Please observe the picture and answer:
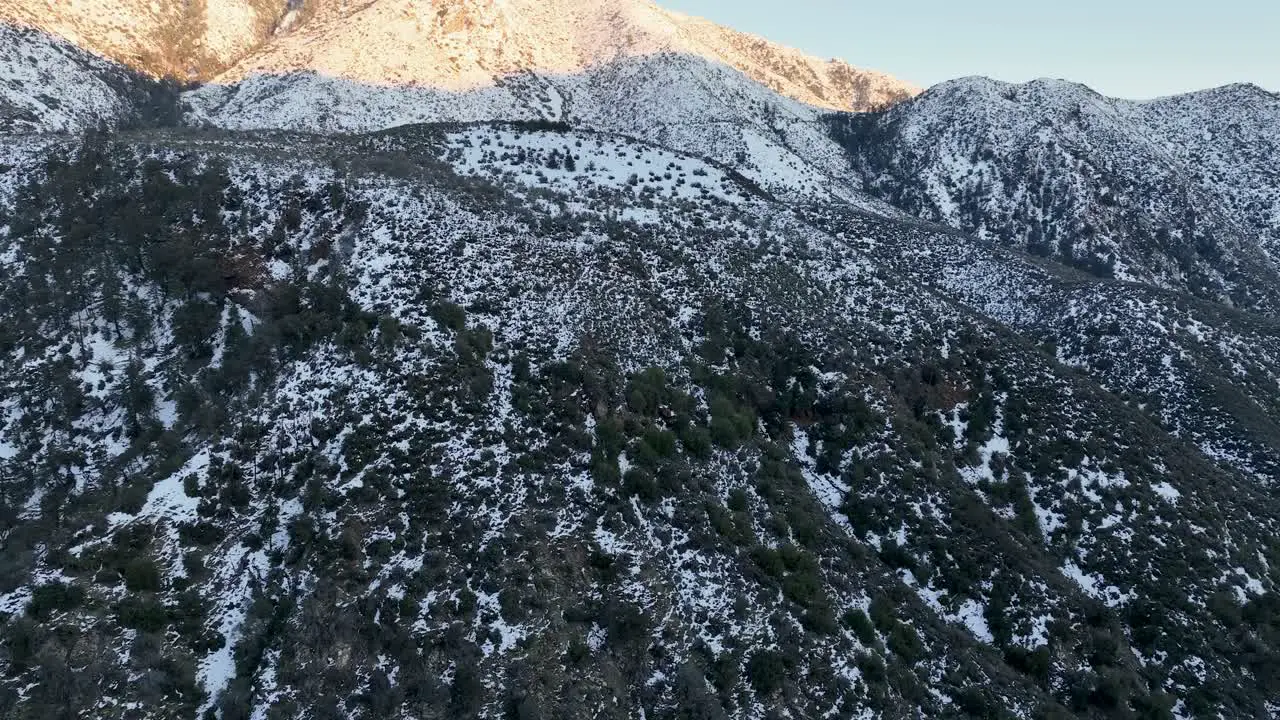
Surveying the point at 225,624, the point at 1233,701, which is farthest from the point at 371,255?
the point at 1233,701

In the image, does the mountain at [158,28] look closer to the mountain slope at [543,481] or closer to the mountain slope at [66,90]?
the mountain slope at [66,90]

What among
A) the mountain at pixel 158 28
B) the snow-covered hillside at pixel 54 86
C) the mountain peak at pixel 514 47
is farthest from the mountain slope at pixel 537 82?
the snow-covered hillside at pixel 54 86

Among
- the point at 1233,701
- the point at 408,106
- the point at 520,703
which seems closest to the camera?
the point at 520,703

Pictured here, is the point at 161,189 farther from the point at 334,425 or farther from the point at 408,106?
the point at 408,106

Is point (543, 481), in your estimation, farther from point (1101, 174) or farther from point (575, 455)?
point (1101, 174)

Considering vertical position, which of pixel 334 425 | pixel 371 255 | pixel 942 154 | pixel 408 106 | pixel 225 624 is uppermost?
pixel 942 154

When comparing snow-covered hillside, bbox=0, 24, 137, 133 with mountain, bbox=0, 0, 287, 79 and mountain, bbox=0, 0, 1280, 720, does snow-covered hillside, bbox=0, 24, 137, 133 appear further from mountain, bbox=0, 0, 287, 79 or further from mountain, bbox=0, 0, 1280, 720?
mountain, bbox=0, 0, 1280, 720
